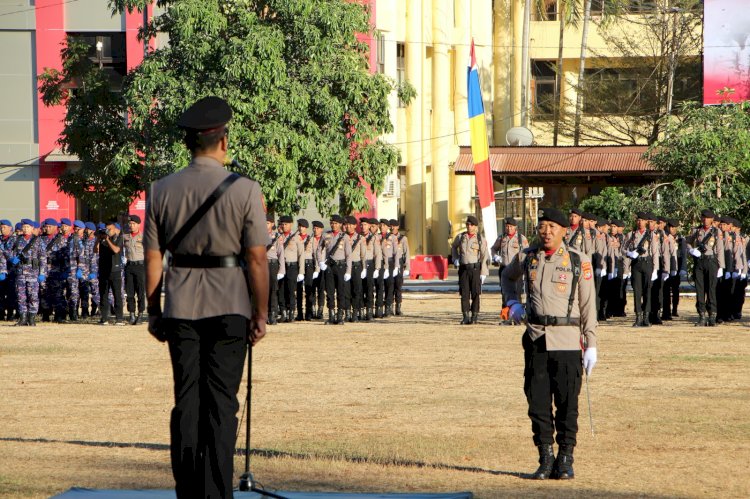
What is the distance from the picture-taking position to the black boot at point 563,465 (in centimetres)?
924

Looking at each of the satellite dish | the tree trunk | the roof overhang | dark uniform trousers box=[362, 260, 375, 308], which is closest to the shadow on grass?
dark uniform trousers box=[362, 260, 375, 308]

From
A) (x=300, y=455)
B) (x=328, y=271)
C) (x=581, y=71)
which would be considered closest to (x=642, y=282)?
(x=328, y=271)

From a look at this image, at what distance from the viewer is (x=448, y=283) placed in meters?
40.3

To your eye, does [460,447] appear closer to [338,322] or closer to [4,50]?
[338,322]

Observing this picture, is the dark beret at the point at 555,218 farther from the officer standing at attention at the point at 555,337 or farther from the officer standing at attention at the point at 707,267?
the officer standing at attention at the point at 707,267

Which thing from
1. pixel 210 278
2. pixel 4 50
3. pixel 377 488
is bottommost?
pixel 377 488

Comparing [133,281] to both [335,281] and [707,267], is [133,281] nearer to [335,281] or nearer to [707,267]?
[335,281]

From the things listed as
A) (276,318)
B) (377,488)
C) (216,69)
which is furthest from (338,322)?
(377,488)

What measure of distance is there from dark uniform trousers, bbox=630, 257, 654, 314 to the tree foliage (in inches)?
346

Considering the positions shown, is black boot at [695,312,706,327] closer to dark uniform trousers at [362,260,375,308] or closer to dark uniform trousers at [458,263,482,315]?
dark uniform trousers at [458,263,482,315]

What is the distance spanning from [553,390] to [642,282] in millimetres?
15138

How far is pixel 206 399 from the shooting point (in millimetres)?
6766

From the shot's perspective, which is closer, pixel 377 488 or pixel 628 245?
pixel 377 488

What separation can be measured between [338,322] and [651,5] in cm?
3098
